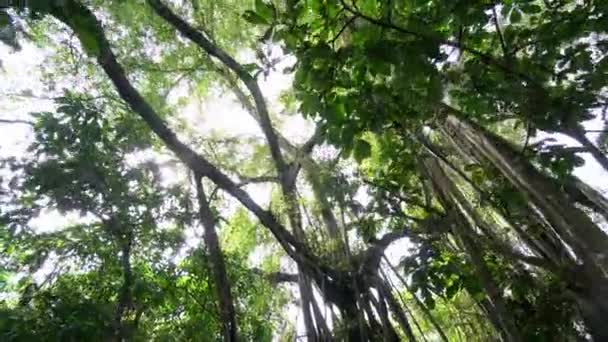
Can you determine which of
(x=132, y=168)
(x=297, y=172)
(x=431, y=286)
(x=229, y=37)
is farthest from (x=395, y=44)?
(x=229, y=37)

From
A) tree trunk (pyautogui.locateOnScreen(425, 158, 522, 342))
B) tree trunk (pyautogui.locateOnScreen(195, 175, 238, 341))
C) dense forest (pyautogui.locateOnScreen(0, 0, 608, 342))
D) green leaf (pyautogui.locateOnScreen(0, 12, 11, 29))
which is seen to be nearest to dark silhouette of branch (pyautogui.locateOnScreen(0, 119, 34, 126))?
dense forest (pyautogui.locateOnScreen(0, 0, 608, 342))

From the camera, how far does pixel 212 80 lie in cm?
416

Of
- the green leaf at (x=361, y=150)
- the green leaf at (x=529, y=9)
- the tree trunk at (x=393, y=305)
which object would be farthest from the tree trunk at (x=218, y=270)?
the green leaf at (x=529, y=9)

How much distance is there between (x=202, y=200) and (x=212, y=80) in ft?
5.66

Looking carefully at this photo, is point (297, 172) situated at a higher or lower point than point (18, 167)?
higher

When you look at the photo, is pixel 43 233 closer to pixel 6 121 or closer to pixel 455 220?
pixel 6 121

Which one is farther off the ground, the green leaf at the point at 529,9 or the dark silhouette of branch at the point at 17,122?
the dark silhouette of branch at the point at 17,122

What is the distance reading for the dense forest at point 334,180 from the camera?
134 cm

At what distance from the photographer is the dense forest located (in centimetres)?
134

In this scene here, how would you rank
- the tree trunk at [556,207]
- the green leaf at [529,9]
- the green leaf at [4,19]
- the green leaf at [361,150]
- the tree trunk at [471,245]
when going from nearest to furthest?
the green leaf at [4,19], the green leaf at [361,150], the green leaf at [529,9], the tree trunk at [556,207], the tree trunk at [471,245]

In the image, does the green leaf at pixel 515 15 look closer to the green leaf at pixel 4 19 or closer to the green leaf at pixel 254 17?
the green leaf at pixel 254 17

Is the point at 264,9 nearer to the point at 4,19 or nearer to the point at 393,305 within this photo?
the point at 4,19

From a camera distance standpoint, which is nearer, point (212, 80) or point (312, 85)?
point (312, 85)

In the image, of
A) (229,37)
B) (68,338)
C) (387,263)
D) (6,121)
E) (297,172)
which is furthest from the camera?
(229,37)
